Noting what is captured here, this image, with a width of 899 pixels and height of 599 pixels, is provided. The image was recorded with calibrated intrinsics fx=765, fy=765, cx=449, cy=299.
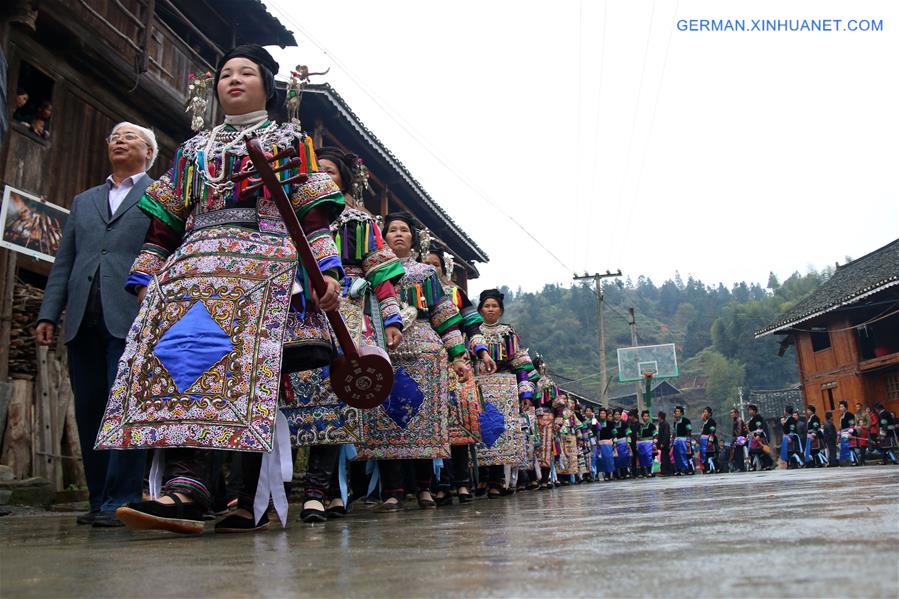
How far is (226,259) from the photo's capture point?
2836 mm

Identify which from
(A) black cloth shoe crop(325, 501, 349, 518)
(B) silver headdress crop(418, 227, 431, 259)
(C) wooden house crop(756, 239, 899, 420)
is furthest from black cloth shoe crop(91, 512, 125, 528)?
(C) wooden house crop(756, 239, 899, 420)

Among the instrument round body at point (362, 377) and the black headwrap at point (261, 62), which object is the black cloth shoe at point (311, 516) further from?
the black headwrap at point (261, 62)

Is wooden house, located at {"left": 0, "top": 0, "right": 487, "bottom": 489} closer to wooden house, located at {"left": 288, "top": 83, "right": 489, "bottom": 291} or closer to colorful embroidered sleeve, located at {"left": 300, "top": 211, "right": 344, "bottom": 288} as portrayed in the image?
wooden house, located at {"left": 288, "top": 83, "right": 489, "bottom": 291}

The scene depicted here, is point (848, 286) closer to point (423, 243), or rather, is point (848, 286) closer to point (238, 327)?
point (423, 243)

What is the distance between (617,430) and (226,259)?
19.9m

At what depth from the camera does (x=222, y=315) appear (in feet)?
9.06

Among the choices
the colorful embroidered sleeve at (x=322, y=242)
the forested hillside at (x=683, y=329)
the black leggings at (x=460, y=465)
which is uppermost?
the forested hillside at (x=683, y=329)

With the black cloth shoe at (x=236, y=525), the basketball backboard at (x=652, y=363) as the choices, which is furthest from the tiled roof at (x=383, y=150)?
the basketball backboard at (x=652, y=363)

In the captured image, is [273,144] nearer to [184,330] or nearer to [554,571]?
[184,330]

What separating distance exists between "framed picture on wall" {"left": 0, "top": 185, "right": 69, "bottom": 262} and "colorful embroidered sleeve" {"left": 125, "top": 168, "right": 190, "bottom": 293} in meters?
4.05

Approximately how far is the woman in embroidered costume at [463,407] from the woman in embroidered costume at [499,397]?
29.5 inches

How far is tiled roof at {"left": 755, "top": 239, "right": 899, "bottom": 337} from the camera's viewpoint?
1040 inches

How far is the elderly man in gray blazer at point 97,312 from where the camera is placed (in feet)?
11.5

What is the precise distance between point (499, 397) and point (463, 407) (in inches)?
58.0
